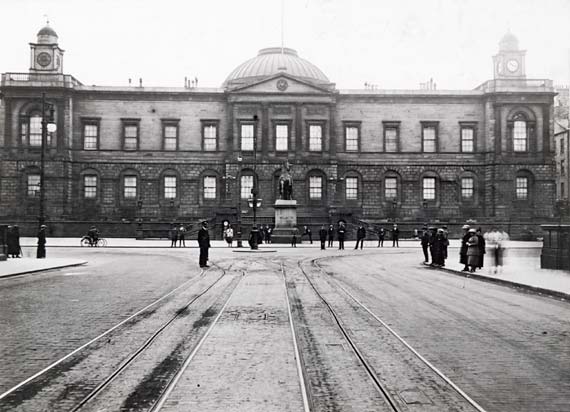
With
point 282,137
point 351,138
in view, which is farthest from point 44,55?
point 351,138

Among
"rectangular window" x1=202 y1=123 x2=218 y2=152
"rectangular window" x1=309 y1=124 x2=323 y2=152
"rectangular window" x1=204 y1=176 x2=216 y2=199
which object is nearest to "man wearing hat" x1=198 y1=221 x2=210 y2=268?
"rectangular window" x1=204 y1=176 x2=216 y2=199

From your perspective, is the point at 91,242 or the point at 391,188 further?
the point at 391,188

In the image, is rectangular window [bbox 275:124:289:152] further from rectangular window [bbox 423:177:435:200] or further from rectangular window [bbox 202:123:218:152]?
rectangular window [bbox 423:177:435:200]

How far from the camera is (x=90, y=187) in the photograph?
2318 inches

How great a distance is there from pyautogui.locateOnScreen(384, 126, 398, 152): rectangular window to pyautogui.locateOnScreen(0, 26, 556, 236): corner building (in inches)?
4.9

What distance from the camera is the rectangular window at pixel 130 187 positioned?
59.1 meters

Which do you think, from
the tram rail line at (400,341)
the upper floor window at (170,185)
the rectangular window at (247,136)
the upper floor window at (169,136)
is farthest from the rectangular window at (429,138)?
the tram rail line at (400,341)

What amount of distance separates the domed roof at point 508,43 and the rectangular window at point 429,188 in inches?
584

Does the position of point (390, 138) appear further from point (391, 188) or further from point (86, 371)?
point (86, 371)

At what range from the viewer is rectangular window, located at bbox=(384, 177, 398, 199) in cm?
5978

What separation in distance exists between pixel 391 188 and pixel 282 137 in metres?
11.5

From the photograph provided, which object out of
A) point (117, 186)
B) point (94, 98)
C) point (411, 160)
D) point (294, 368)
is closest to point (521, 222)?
point (411, 160)

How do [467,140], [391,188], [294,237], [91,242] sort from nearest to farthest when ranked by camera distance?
[91,242]
[294,237]
[391,188]
[467,140]

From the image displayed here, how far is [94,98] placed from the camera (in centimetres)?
5944
